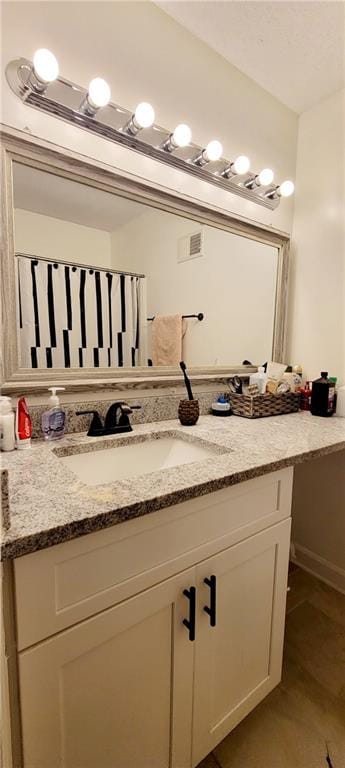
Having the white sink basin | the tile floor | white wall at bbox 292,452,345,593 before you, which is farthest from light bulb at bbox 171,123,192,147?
the tile floor

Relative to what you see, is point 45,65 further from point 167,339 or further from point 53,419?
point 53,419

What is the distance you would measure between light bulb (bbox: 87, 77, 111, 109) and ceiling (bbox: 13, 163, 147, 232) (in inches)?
8.7

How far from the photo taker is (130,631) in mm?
638

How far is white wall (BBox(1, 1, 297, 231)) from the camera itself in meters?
0.92

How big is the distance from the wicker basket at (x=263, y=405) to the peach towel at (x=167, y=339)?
315 mm

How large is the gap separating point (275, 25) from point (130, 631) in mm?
1931

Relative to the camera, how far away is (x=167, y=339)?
130 centimetres

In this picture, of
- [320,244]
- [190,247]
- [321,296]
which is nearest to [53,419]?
[190,247]

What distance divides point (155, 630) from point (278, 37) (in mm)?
1955

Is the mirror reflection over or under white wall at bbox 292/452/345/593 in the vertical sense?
over

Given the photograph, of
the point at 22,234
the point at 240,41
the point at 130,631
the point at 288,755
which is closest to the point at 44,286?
the point at 22,234

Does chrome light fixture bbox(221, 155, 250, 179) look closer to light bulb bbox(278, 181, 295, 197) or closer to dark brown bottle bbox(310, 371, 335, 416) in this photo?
light bulb bbox(278, 181, 295, 197)

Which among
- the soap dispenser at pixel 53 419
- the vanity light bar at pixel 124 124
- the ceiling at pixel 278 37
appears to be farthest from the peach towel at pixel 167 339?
the ceiling at pixel 278 37

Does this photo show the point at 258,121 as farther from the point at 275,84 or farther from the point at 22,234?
the point at 22,234
